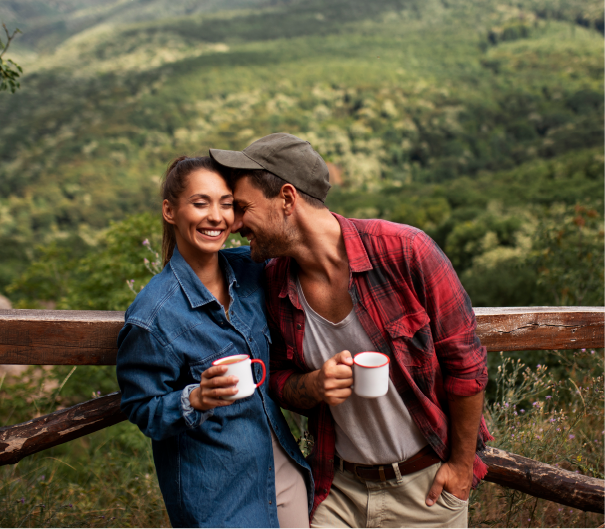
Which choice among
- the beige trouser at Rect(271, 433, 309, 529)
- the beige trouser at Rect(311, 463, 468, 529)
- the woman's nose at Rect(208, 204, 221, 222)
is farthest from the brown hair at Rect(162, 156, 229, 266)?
the beige trouser at Rect(311, 463, 468, 529)

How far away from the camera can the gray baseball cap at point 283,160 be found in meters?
1.71

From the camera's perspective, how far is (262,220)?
1.76 meters

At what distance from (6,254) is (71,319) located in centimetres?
3584

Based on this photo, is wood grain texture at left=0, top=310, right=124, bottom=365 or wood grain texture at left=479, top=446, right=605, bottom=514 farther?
wood grain texture at left=479, top=446, right=605, bottom=514

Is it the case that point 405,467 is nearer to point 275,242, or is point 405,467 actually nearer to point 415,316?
point 415,316

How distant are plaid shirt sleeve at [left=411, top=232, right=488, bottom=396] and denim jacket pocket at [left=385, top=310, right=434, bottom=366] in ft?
0.12

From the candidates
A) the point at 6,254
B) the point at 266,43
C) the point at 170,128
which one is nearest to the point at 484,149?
the point at 170,128

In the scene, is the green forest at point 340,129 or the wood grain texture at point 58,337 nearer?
the wood grain texture at point 58,337

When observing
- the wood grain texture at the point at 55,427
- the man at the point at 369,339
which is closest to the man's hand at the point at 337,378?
the man at the point at 369,339

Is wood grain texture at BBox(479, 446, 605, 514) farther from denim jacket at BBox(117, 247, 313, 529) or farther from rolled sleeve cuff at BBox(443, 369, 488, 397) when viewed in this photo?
denim jacket at BBox(117, 247, 313, 529)

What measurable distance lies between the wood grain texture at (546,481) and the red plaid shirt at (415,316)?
45 cm

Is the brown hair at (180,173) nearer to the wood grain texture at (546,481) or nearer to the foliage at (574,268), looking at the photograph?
the wood grain texture at (546,481)

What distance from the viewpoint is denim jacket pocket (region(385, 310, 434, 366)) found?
5.39ft

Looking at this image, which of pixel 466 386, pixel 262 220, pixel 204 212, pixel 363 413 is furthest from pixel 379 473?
pixel 204 212
